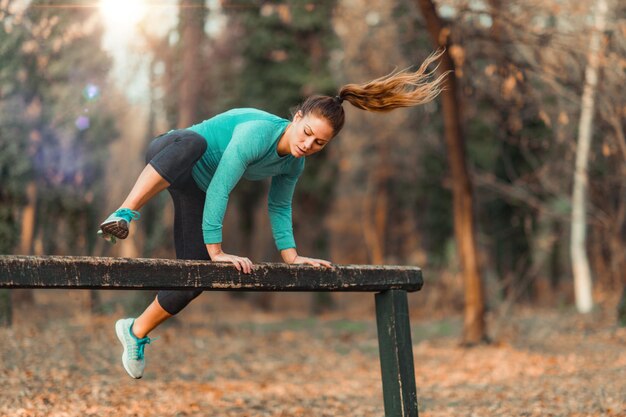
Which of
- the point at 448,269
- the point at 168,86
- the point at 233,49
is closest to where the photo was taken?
the point at 168,86

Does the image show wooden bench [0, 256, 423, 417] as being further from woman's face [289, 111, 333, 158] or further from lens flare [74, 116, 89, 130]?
lens flare [74, 116, 89, 130]

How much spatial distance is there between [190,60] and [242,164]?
8.27 meters

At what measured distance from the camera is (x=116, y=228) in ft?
11.5

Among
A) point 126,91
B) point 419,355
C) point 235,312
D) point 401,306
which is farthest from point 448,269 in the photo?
point 401,306

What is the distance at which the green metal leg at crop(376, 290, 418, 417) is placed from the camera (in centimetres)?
387

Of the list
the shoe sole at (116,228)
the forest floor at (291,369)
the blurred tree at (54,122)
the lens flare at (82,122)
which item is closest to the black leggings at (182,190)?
the shoe sole at (116,228)

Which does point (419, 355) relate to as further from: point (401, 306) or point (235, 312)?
point (235, 312)

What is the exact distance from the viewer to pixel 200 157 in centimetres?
383

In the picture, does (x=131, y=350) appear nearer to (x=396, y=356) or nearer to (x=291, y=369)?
(x=396, y=356)

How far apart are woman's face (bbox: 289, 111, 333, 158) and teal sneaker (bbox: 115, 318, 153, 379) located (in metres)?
1.41

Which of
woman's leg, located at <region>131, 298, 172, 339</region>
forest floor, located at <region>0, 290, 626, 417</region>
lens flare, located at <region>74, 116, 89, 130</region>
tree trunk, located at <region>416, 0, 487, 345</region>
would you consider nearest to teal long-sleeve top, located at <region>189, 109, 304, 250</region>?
woman's leg, located at <region>131, 298, 172, 339</region>

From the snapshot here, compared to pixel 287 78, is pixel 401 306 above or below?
below

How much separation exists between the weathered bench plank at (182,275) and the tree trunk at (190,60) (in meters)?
7.54

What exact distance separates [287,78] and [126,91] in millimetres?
4573
